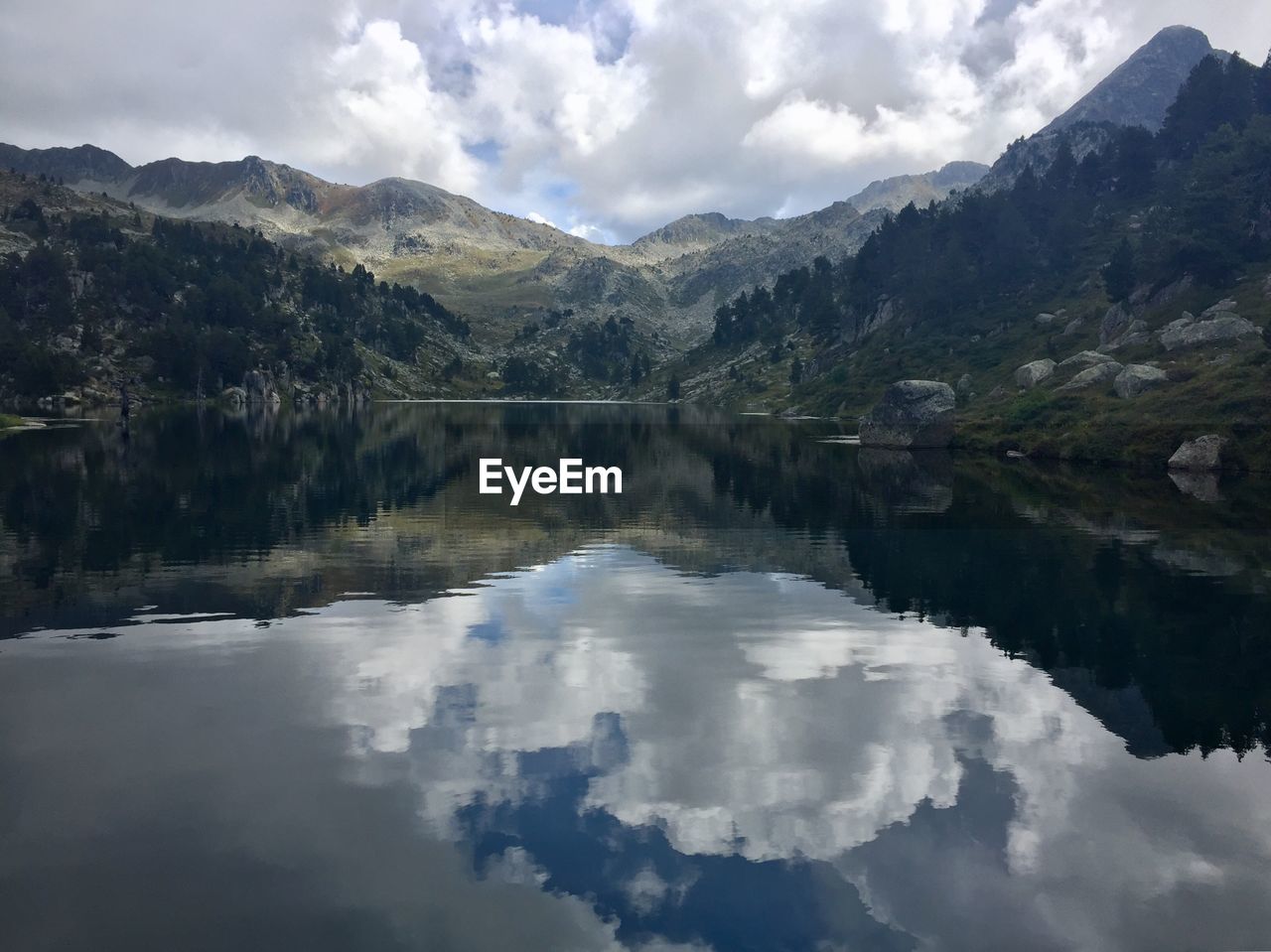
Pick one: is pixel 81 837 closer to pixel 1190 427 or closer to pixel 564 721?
pixel 564 721

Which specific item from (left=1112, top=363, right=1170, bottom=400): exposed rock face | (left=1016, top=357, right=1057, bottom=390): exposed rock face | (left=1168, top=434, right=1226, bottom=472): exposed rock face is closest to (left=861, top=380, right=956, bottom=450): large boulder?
(left=1112, top=363, right=1170, bottom=400): exposed rock face

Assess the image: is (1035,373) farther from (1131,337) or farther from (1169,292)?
(1169,292)

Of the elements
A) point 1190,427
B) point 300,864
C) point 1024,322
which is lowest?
point 300,864

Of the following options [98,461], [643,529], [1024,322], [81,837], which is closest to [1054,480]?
[643,529]

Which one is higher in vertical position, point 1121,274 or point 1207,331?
point 1121,274

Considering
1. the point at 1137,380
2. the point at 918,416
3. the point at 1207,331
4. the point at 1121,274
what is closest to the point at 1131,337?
the point at 1207,331

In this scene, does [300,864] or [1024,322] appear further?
[1024,322]

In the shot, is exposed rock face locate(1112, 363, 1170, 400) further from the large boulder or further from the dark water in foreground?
the dark water in foreground
